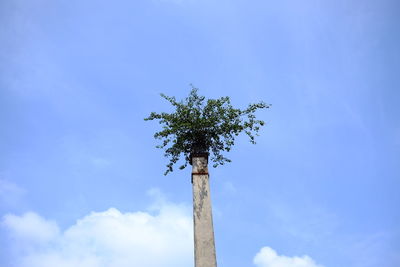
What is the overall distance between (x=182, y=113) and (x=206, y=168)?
2.31 meters

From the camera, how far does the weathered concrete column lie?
34.5ft

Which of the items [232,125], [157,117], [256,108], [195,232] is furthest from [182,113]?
[195,232]

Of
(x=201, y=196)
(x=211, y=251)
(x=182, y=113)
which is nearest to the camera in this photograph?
(x=211, y=251)

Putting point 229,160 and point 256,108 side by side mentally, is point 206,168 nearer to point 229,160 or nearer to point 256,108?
point 229,160

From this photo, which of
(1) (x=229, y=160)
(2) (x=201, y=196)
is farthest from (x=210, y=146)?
(2) (x=201, y=196)

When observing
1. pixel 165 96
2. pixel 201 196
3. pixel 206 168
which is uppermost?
pixel 165 96

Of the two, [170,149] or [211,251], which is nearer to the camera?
[211,251]

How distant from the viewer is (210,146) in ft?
43.2

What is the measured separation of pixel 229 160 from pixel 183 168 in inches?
71.9

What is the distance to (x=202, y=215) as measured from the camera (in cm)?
1118

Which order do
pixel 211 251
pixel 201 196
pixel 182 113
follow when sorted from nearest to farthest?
1. pixel 211 251
2. pixel 201 196
3. pixel 182 113

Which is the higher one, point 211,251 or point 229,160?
point 229,160

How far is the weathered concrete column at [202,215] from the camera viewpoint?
1051 cm

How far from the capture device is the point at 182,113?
13.0 m
